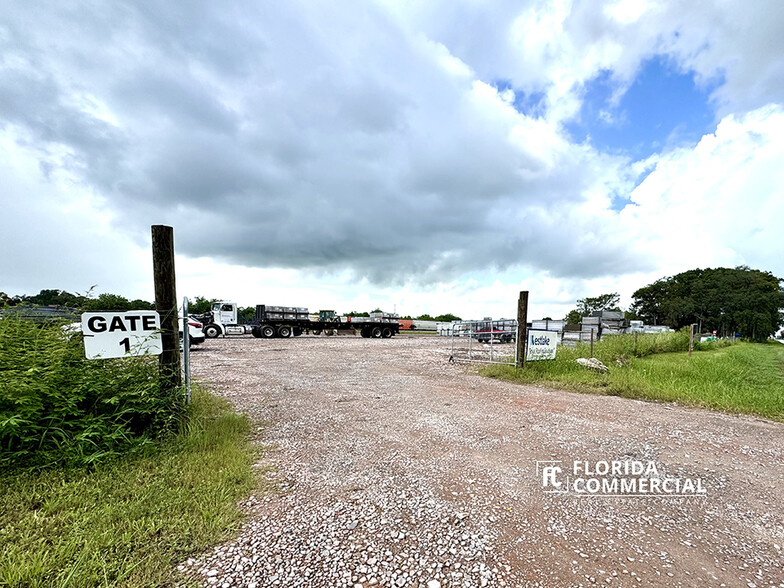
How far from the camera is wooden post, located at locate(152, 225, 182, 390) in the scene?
4043 mm

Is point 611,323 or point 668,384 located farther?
point 611,323

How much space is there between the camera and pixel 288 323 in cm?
2291

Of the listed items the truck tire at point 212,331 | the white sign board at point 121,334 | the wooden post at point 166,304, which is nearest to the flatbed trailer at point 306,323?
the truck tire at point 212,331

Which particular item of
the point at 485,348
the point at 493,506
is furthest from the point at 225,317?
the point at 493,506

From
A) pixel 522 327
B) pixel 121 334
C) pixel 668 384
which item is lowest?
pixel 668 384

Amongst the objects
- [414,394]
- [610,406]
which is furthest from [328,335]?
[610,406]

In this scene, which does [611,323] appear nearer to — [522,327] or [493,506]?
[522,327]

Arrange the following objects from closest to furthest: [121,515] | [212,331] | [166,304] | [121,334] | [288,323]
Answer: [121,515] < [121,334] < [166,304] < [212,331] < [288,323]

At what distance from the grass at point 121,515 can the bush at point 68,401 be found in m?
0.24

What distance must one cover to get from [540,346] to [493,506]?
298 inches

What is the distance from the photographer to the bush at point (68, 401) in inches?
119

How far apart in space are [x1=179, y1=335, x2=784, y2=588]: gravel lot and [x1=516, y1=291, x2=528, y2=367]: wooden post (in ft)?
12.2

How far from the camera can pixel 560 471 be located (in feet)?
10.9

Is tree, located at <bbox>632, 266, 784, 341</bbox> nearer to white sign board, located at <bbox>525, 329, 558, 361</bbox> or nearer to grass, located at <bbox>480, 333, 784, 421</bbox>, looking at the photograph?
grass, located at <bbox>480, 333, 784, 421</bbox>
